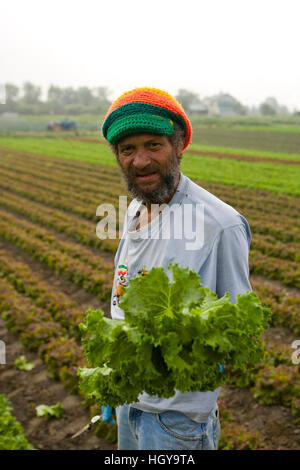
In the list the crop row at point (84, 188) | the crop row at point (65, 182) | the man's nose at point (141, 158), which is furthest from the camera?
the crop row at point (65, 182)

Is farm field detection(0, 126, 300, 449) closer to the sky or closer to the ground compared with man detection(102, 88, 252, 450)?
closer to the ground

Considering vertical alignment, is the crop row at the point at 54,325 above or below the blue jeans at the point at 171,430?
below

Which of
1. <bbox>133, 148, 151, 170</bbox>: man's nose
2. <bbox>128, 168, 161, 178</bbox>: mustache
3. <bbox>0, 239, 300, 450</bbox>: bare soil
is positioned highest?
<bbox>133, 148, 151, 170</bbox>: man's nose

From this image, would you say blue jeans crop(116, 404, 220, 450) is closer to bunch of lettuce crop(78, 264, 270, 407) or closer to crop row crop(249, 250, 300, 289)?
bunch of lettuce crop(78, 264, 270, 407)

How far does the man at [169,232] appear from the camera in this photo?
1847 mm

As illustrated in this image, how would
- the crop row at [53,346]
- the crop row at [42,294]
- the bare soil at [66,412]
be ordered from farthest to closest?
the crop row at [42,294] < the bare soil at [66,412] < the crop row at [53,346]

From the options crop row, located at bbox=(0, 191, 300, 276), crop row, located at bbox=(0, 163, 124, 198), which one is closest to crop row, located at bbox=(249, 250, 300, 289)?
crop row, located at bbox=(0, 191, 300, 276)

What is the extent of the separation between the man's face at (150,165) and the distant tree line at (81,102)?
2796 inches

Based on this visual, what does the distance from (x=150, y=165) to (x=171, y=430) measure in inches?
50.5

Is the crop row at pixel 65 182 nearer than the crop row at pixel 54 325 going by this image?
No

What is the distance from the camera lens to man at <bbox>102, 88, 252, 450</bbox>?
1847mm

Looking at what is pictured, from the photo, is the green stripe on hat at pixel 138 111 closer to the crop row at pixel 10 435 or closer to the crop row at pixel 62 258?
the crop row at pixel 10 435

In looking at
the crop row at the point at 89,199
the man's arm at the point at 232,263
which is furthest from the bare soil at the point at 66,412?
the crop row at the point at 89,199

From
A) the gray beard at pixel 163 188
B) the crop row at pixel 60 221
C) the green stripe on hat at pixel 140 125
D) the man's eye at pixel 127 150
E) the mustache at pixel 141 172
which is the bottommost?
the crop row at pixel 60 221
